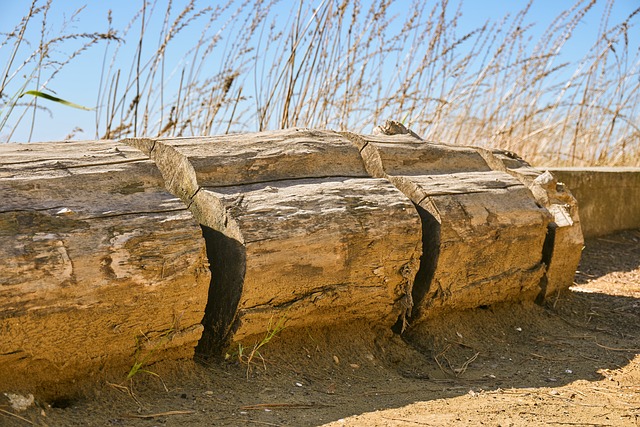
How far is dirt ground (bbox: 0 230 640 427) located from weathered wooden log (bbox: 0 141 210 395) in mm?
120

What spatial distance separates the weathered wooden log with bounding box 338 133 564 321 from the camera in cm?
251

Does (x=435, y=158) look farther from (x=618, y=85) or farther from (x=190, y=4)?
(x=618, y=85)

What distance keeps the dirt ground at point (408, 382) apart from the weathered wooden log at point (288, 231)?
14 cm

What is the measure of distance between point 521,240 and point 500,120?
265 centimetres

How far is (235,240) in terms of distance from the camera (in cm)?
204

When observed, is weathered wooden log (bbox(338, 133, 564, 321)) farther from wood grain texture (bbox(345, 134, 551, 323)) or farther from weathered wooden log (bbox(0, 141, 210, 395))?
weathered wooden log (bbox(0, 141, 210, 395))

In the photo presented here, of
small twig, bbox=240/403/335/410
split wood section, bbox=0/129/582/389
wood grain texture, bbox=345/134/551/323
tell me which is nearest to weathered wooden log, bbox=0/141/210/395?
split wood section, bbox=0/129/582/389

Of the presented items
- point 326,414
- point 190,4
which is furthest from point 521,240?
point 190,4

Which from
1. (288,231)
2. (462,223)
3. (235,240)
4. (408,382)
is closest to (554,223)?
(462,223)

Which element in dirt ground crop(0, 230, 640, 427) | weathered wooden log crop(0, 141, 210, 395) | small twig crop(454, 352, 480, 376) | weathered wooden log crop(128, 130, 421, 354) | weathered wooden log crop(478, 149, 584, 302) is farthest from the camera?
weathered wooden log crop(478, 149, 584, 302)

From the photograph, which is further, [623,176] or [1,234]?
[623,176]

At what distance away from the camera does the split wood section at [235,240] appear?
1.75m

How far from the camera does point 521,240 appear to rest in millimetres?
2771

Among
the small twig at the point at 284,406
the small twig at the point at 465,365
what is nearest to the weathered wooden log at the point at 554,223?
the small twig at the point at 465,365
